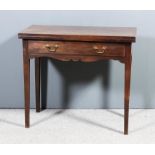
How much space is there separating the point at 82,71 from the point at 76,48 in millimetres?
551

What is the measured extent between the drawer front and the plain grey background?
48cm

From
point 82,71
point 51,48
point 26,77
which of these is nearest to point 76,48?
point 51,48

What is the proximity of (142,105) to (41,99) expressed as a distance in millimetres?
768

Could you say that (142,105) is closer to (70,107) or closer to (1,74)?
(70,107)

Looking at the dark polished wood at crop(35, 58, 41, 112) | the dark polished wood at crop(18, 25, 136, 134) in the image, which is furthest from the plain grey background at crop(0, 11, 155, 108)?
the dark polished wood at crop(18, 25, 136, 134)

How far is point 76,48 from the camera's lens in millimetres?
2381

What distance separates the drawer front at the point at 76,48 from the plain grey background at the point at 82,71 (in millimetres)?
480

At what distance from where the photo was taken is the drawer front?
235 centimetres

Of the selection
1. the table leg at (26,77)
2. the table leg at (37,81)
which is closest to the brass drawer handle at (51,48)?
the table leg at (26,77)

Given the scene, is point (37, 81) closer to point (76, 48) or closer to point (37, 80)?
point (37, 80)

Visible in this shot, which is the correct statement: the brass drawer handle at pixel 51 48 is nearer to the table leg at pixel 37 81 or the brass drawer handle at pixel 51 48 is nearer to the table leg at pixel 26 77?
the table leg at pixel 26 77

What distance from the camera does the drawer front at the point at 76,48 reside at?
→ 7.72 ft

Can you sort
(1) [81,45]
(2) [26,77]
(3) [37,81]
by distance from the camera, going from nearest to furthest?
(1) [81,45] < (2) [26,77] < (3) [37,81]
